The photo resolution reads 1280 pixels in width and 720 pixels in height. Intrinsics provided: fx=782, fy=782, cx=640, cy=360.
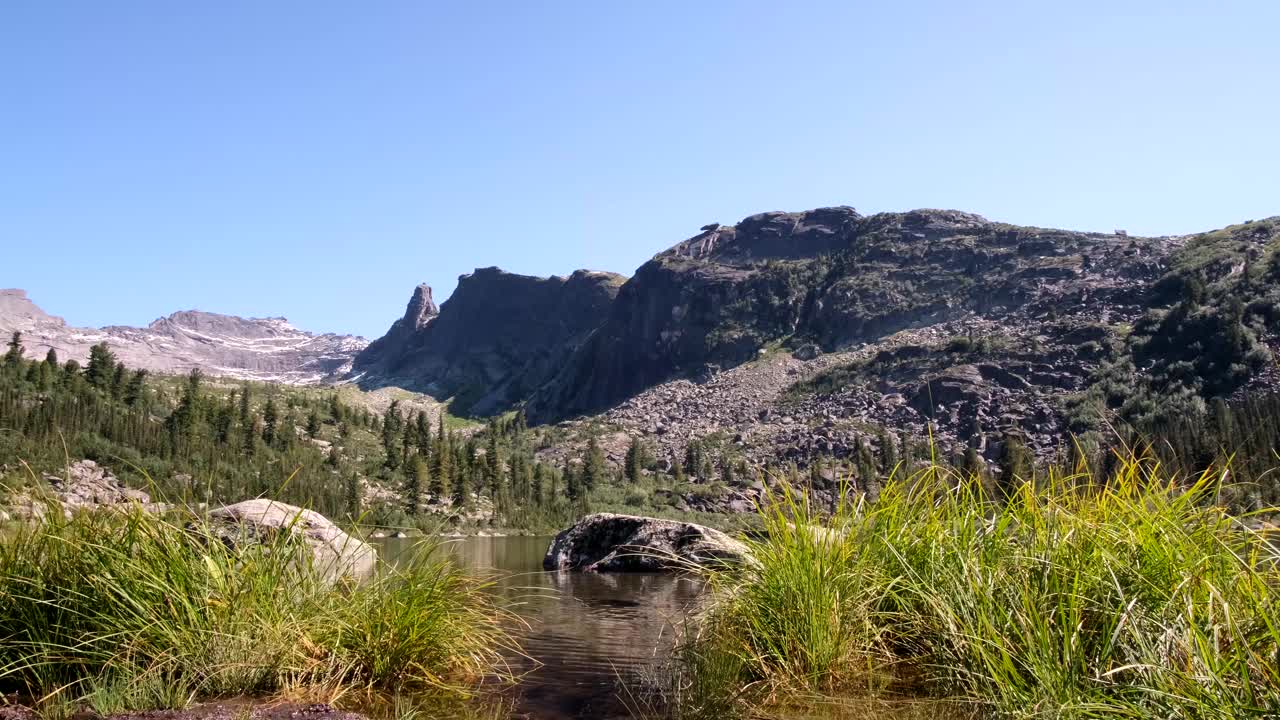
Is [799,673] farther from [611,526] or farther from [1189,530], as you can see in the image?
[611,526]

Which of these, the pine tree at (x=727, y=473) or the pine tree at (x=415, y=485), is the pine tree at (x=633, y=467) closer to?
the pine tree at (x=727, y=473)

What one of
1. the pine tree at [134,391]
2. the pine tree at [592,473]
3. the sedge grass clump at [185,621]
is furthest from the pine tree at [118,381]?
the sedge grass clump at [185,621]

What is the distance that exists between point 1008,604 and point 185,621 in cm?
668

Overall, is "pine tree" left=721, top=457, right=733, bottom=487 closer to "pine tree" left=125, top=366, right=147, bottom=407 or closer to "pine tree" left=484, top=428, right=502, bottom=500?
"pine tree" left=484, top=428, right=502, bottom=500

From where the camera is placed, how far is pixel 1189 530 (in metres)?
6.30

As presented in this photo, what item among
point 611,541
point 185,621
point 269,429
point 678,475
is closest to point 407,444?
point 269,429

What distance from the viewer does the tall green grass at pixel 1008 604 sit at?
4344mm

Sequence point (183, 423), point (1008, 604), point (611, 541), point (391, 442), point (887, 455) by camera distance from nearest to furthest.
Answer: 1. point (1008, 604)
2. point (611, 541)
3. point (183, 423)
4. point (887, 455)
5. point (391, 442)

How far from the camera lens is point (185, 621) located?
6613 mm

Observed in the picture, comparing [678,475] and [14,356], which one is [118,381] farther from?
[678,475]

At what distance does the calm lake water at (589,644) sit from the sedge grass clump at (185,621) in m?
1.00

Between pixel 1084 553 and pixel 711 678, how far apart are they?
127 inches

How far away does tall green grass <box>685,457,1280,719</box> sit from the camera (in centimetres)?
434

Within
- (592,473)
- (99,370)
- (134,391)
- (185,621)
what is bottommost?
(592,473)
